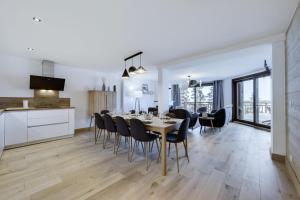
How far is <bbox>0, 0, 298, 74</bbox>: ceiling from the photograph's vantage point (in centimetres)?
185

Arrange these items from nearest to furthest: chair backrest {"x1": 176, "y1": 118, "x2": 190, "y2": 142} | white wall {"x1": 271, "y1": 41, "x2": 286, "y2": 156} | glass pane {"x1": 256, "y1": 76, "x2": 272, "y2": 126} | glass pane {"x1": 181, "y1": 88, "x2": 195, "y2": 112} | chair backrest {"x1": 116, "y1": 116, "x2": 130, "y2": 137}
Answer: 1. chair backrest {"x1": 176, "y1": 118, "x2": 190, "y2": 142}
2. white wall {"x1": 271, "y1": 41, "x2": 286, "y2": 156}
3. chair backrest {"x1": 116, "y1": 116, "x2": 130, "y2": 137}
4. glass pane {"x1": 256, "y1": 76, "x2": 272, "y2": 126}
5. glass pane {"x1": 181, "y1": 88, "x2": 195, "y2": 112}

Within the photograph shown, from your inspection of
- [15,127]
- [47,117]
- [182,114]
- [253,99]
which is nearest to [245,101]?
[253,99]

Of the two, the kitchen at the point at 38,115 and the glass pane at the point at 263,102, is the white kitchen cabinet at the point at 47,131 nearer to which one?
the kitchen at the point at 38,115

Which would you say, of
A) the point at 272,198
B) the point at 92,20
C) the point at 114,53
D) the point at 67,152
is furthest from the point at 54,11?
the point at 272,198

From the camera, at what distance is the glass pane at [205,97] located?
840 centimetres

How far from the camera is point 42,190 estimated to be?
184 cm

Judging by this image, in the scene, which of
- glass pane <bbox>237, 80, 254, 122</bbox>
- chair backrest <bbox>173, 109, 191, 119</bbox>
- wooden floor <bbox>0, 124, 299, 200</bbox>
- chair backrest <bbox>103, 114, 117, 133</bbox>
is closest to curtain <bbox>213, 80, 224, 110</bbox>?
glass pane <bbox>237, 80, 254, 122</bbox>

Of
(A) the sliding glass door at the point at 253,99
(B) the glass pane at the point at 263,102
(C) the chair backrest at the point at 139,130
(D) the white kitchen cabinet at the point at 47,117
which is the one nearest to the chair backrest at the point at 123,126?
(C) the chair backrest at the point at 139,130

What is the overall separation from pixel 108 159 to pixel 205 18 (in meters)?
2.99

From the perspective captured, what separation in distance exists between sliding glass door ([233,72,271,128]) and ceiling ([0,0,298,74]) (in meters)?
3.47

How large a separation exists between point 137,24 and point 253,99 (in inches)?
225

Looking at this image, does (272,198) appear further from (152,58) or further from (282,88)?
(152,58)

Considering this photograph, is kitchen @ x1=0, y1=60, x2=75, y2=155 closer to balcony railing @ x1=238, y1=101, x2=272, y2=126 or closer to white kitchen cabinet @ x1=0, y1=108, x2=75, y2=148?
white kitchen cabinet @ x1=0, y1=108, x2=75, y2=148

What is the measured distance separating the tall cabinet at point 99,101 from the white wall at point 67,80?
0.27 m
